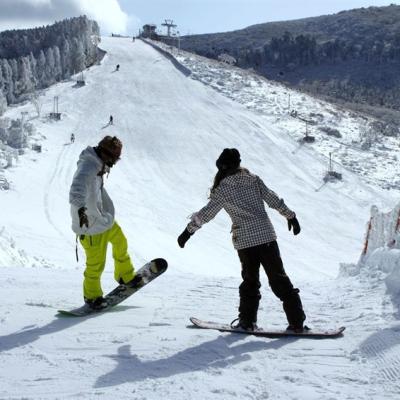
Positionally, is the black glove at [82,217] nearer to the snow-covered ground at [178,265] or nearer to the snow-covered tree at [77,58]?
the snow-covered ground at [178,265]

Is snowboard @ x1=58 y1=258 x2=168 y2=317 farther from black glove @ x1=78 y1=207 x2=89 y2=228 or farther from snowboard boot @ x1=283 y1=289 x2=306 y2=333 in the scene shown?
snowboard boot @ x1=283 y1=289 x2=306 y2=333

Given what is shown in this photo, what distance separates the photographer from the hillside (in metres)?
133

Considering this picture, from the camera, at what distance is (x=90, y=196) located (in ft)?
17.3

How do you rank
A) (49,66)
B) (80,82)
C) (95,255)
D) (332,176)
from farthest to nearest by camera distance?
(49,66) < (80,82) < (332,176) < (95,255)

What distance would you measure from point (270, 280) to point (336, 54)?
159 meters

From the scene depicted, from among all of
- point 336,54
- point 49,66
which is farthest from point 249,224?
point 336,54

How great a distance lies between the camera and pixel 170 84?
159 feet

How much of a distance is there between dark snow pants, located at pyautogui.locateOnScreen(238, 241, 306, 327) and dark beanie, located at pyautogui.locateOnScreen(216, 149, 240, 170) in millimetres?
657

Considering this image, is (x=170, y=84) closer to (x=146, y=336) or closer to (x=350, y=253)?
(x=350, y=253)

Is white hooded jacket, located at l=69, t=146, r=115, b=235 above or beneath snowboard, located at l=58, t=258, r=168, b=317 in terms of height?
above

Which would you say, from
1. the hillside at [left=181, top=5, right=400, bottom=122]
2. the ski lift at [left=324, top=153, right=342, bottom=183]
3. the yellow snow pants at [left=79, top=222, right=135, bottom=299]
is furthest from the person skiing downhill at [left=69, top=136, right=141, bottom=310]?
the hillside at [left=181, top=5, right=400, bottom=122]

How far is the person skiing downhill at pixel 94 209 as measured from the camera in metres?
5.12

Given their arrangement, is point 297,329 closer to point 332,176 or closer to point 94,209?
point 94,209

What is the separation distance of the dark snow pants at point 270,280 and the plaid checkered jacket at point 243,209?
0.07m
